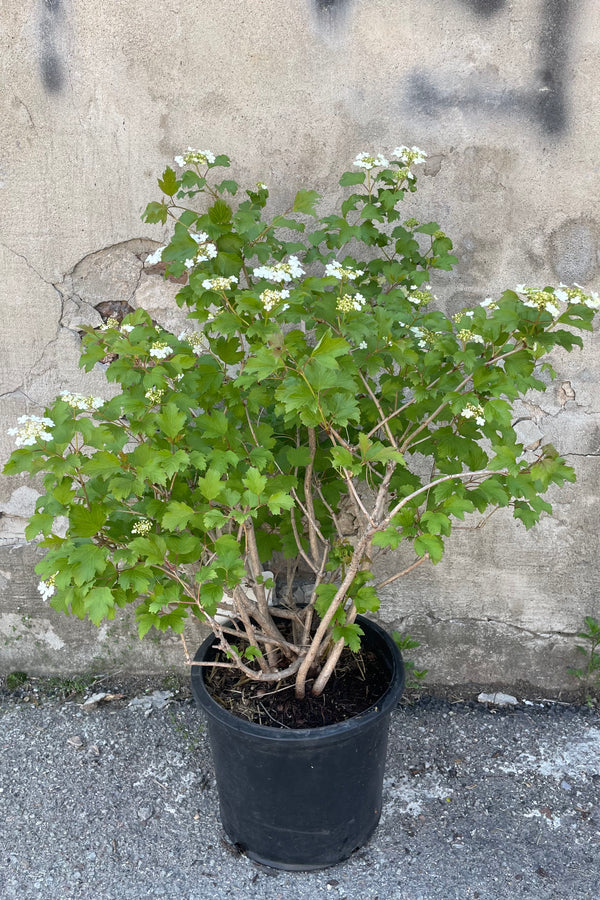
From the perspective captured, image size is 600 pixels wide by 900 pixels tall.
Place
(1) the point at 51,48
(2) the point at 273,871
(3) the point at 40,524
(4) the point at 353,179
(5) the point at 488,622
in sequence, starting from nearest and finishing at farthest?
(3) the point at 40,524
(4) the point at 353,179
(2) the point at 273,871
(1) the point at 51,48
(5) the point at 488,622

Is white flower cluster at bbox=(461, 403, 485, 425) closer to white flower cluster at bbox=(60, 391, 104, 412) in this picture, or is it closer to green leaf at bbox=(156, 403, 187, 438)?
green leaf at bbox=(156, 403, 187, 438)

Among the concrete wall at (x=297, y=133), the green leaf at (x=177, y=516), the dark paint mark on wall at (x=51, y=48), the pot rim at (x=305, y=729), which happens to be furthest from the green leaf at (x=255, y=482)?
the dark paint mark on wall at (x=51, y=48)

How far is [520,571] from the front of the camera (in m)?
2.54

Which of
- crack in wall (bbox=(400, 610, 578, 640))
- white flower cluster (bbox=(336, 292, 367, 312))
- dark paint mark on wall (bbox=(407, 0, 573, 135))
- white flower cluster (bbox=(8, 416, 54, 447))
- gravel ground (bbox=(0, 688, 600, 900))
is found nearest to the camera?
white flower cluster (bbox=(8, 416, 54, 447))

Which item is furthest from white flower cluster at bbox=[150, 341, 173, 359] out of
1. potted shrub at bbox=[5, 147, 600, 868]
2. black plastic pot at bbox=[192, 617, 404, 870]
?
black plastic pot at bbox=[192, 617, 404, 870]

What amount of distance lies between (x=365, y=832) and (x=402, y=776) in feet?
1.03

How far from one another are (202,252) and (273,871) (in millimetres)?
1775

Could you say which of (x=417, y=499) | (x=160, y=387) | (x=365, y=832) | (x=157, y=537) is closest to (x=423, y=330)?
(x=417, y=499)

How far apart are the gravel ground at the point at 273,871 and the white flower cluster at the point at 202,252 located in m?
1.70

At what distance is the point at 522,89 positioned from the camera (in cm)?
210

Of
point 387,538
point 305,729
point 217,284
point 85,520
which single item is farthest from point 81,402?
point 305,729

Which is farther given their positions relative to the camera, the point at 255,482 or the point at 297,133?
the point at 297,133

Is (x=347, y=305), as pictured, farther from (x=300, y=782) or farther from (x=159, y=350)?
(x=300, y=782)

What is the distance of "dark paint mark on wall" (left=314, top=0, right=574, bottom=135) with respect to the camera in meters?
2.04
